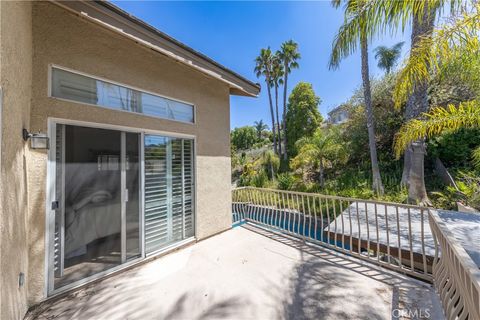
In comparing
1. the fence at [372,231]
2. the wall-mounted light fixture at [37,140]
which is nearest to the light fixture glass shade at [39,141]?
the wall-mounted light fixture at [37,140]

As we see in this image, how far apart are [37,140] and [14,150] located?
1.26ft

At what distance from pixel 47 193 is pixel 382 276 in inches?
183

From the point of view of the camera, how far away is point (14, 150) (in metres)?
1.79

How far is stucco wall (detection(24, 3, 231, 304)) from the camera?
2213mm

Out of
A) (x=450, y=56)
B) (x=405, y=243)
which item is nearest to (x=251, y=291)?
(x=405, y=243)

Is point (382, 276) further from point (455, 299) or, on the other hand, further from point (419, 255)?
point (455, 299)

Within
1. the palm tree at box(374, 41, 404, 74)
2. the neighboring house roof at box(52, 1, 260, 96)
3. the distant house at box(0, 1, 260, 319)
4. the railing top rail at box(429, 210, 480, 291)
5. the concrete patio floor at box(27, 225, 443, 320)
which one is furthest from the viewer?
the palm tree at box(374, 41, 404, 74)

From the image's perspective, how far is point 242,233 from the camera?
4336mm

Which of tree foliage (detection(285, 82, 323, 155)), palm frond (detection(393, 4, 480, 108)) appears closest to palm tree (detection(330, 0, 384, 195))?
palm frond (detection(393, 4, 480, 108))

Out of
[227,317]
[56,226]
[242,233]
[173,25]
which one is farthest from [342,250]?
[173,25]

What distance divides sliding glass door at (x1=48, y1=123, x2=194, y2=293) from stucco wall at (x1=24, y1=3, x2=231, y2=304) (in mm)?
162

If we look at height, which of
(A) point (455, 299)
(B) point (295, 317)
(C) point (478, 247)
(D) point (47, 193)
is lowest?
(B) point (295, 317)

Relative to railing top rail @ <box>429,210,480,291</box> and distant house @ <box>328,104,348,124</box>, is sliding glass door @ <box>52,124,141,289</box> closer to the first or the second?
railing top rail @ <box>429,210,480,291</box>

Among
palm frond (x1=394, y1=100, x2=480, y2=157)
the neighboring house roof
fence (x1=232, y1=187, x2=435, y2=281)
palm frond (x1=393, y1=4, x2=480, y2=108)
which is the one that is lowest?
fence (x1=232, y1=187, x2=435, y2=281)
